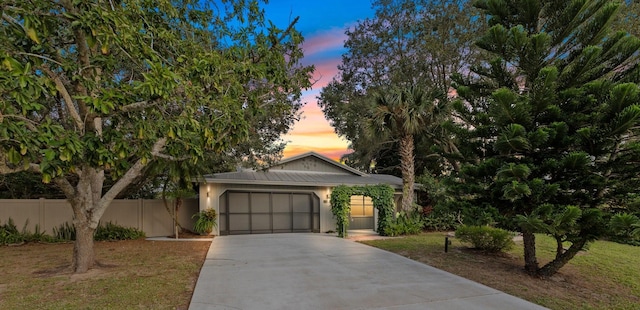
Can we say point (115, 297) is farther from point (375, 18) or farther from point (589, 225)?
point (375, 18)

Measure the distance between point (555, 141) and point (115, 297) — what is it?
8.20m

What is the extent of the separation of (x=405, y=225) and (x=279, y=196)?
5.29 m

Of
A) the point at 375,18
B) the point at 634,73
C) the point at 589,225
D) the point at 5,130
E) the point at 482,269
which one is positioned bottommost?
the point at 482,269

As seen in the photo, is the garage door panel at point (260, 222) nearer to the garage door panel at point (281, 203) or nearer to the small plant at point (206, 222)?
the garage door panel at point (281, 203)

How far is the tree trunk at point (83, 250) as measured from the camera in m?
6.73

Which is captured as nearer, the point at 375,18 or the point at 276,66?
the point at 276,66

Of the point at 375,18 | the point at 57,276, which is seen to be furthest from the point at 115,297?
the point at 375,18

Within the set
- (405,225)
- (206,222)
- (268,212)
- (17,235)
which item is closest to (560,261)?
(405,225)

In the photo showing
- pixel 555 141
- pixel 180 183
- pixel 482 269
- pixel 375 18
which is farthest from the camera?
pixel 375 18

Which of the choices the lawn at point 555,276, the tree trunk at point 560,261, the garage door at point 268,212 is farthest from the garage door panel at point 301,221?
the tree trunk at point 560,261

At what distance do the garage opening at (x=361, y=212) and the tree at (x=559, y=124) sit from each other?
958 cm

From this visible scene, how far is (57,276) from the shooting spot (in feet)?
21.0

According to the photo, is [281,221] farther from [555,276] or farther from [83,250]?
[555,276]

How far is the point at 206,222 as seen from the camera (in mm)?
12586
